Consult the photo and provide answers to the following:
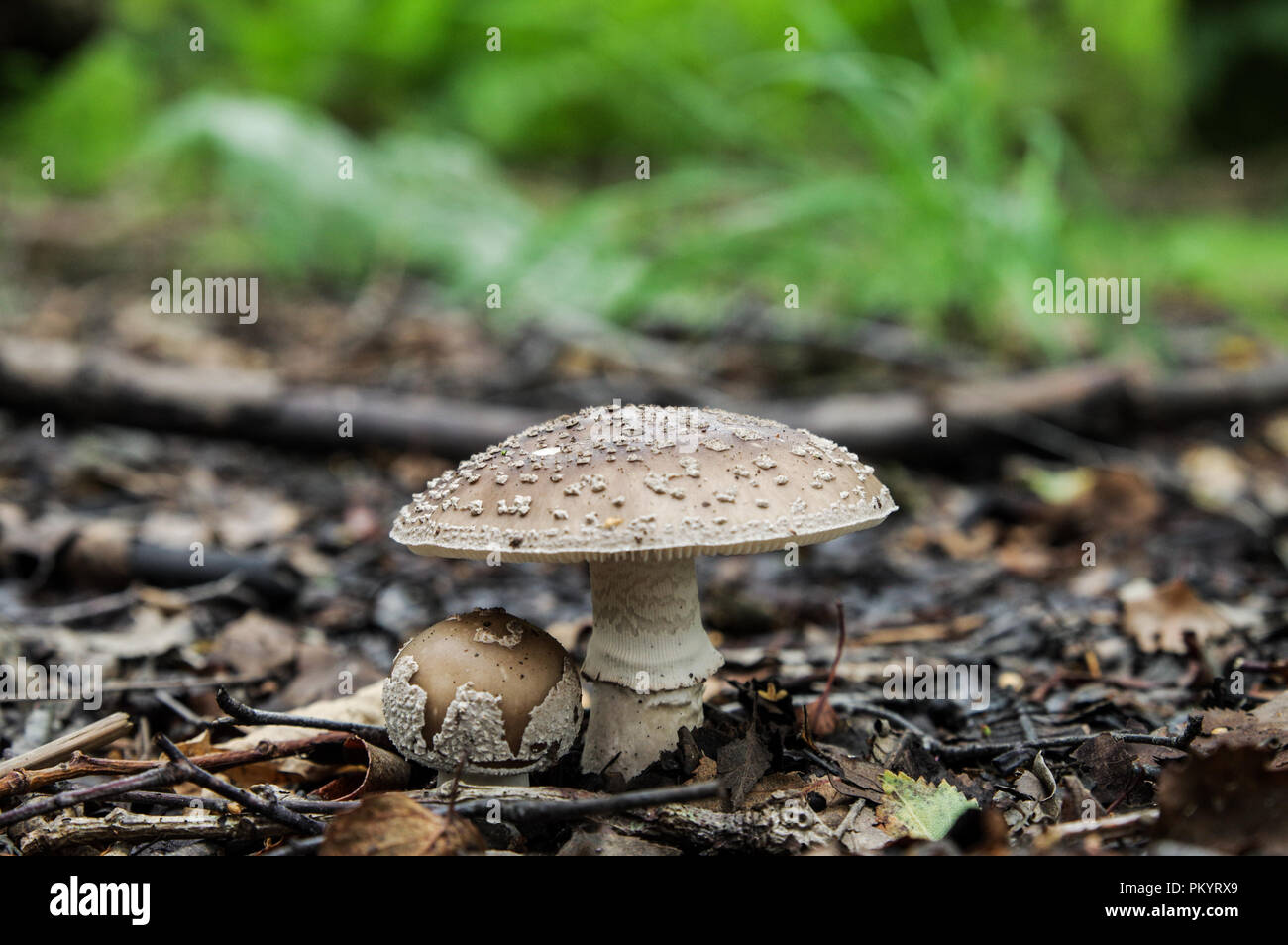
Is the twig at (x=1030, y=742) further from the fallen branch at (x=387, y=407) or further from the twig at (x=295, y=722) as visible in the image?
the fallen branch at (x=387, y=407)

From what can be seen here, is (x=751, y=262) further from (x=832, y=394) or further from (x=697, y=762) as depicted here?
(x=697, y=762)

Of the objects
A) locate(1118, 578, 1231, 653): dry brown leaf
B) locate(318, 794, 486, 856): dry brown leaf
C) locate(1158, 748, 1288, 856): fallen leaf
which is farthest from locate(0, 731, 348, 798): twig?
locate(1118, 578, 1231, 653): dry brown leaf

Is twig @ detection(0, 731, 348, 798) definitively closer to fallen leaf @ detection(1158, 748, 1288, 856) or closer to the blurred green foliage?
fallen leaf @ detection(1158, 748, 1288, 856)

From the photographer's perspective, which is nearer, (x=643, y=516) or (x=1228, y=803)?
(x=1228, y=803)

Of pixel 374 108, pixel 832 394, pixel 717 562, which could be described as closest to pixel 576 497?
pixel 717 562

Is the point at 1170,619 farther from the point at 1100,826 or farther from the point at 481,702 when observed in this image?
the point at 481,702

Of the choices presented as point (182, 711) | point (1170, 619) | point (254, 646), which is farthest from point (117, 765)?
Answer: point (1170, 619)

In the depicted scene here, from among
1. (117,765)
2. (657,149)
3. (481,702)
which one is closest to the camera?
(481,702)
